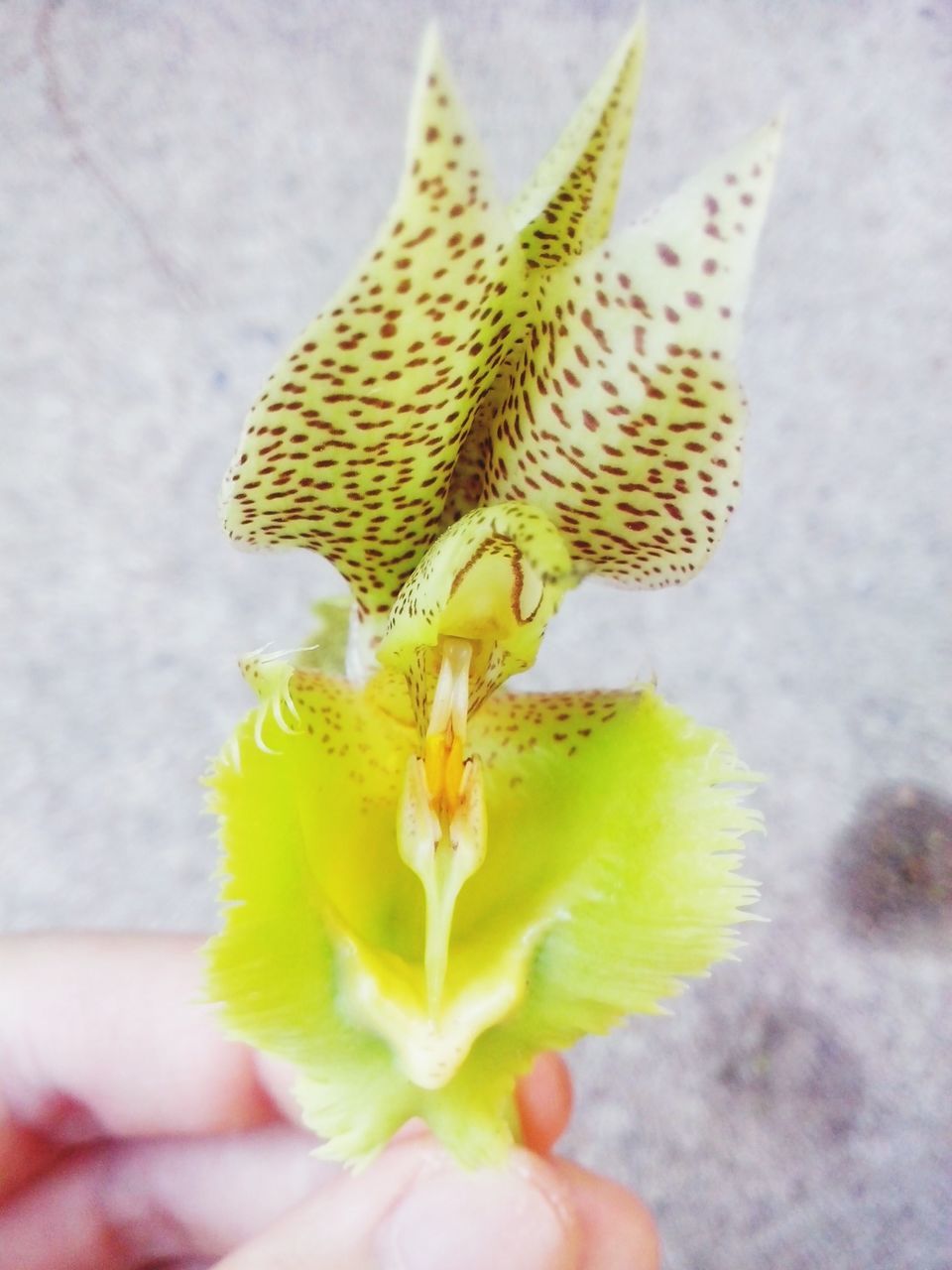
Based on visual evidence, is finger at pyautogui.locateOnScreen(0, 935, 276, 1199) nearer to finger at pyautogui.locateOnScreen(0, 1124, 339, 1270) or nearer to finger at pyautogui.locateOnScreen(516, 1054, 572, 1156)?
finger at pyautogui.locateOnScreen(0, 1124, 339, 1270)

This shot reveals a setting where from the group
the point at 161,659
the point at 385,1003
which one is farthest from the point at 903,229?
the point at 385,1003

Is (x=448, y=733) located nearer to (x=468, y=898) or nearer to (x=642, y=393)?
(x=468, y=898)

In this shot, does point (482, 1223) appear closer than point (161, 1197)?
Yes

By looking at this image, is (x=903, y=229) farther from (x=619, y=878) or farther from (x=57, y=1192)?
(x=57, y=1192)

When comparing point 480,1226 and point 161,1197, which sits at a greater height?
point 480,1226

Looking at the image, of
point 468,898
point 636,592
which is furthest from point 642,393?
point 636,592

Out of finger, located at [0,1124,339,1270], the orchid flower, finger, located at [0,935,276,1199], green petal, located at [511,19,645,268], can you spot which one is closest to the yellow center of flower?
the orchid flower

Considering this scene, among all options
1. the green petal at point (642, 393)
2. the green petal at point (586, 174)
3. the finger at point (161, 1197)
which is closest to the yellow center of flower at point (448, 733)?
the green petal at point (642, 393)

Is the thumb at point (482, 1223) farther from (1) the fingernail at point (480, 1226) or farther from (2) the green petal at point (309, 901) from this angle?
(2) the green petal at point (309, 901)
